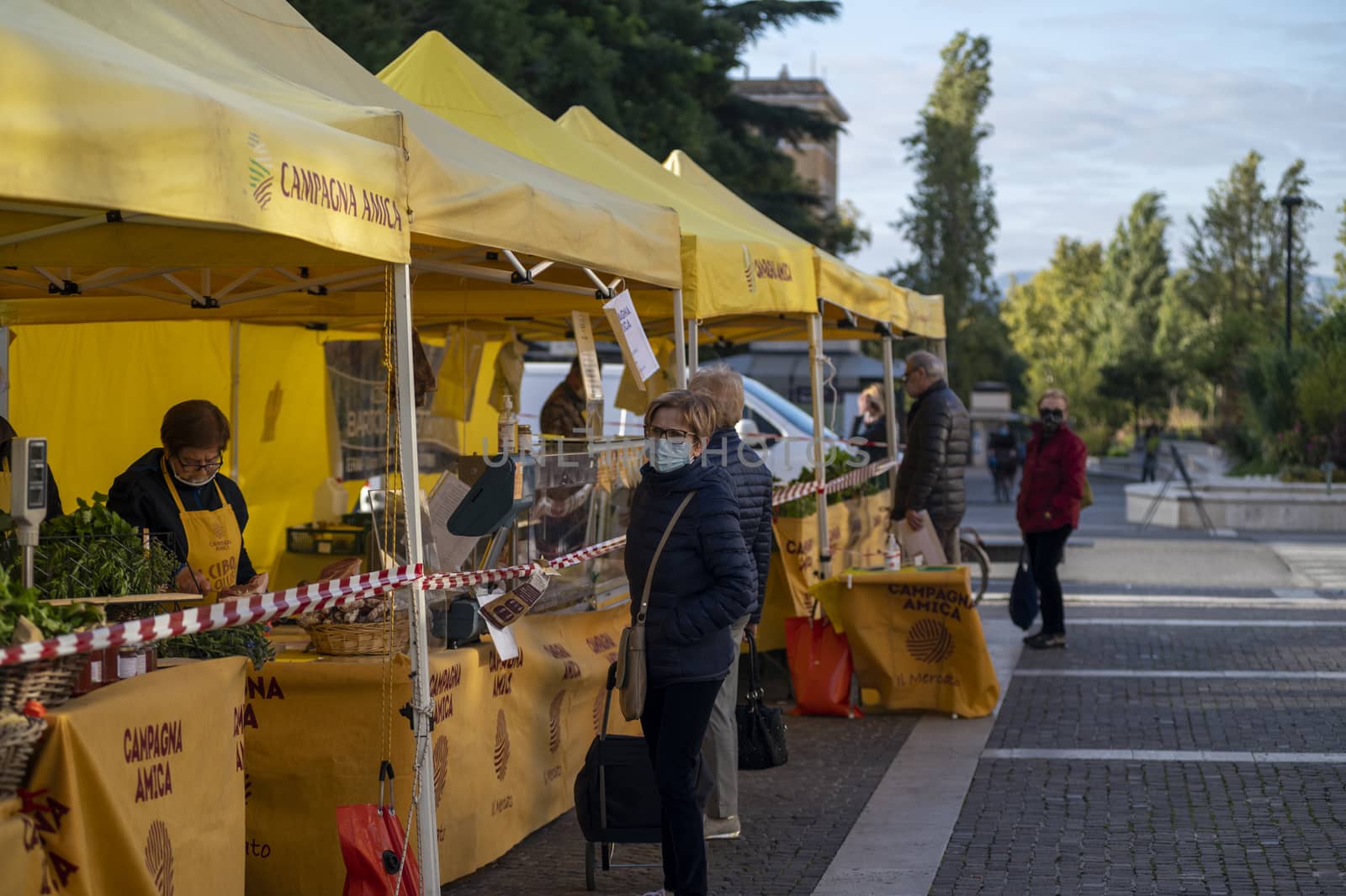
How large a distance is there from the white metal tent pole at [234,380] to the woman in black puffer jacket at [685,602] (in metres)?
6.02

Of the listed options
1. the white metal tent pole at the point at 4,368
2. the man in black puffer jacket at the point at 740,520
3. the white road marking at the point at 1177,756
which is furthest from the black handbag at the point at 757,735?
the white metal tent pole at the point at 4,368

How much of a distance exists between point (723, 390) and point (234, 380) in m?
5.53

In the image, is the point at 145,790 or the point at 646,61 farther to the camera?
the point at 646,61

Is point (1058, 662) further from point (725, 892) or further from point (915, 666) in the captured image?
point (725, 892)

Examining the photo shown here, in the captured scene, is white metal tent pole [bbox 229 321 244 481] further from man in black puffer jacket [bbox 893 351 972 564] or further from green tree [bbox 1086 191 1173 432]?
green tree [bbox 1086 191 1173 432]

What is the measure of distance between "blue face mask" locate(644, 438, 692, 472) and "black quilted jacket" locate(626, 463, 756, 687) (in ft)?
0.08

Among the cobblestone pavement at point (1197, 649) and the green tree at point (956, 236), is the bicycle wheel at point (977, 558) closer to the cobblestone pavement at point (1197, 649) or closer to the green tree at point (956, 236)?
the cobblestone pavement at point (1197, 649)

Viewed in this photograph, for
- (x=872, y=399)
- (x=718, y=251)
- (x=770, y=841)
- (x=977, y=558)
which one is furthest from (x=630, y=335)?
(x=977, y=558)

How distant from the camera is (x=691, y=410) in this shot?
17.3 feet

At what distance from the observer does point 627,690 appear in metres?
5.18

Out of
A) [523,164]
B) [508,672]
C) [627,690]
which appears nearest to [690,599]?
[627,690]

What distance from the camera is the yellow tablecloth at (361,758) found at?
5.41 meters

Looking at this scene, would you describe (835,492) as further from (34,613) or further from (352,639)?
(34,613)

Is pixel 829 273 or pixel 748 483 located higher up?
pixel 829 273
